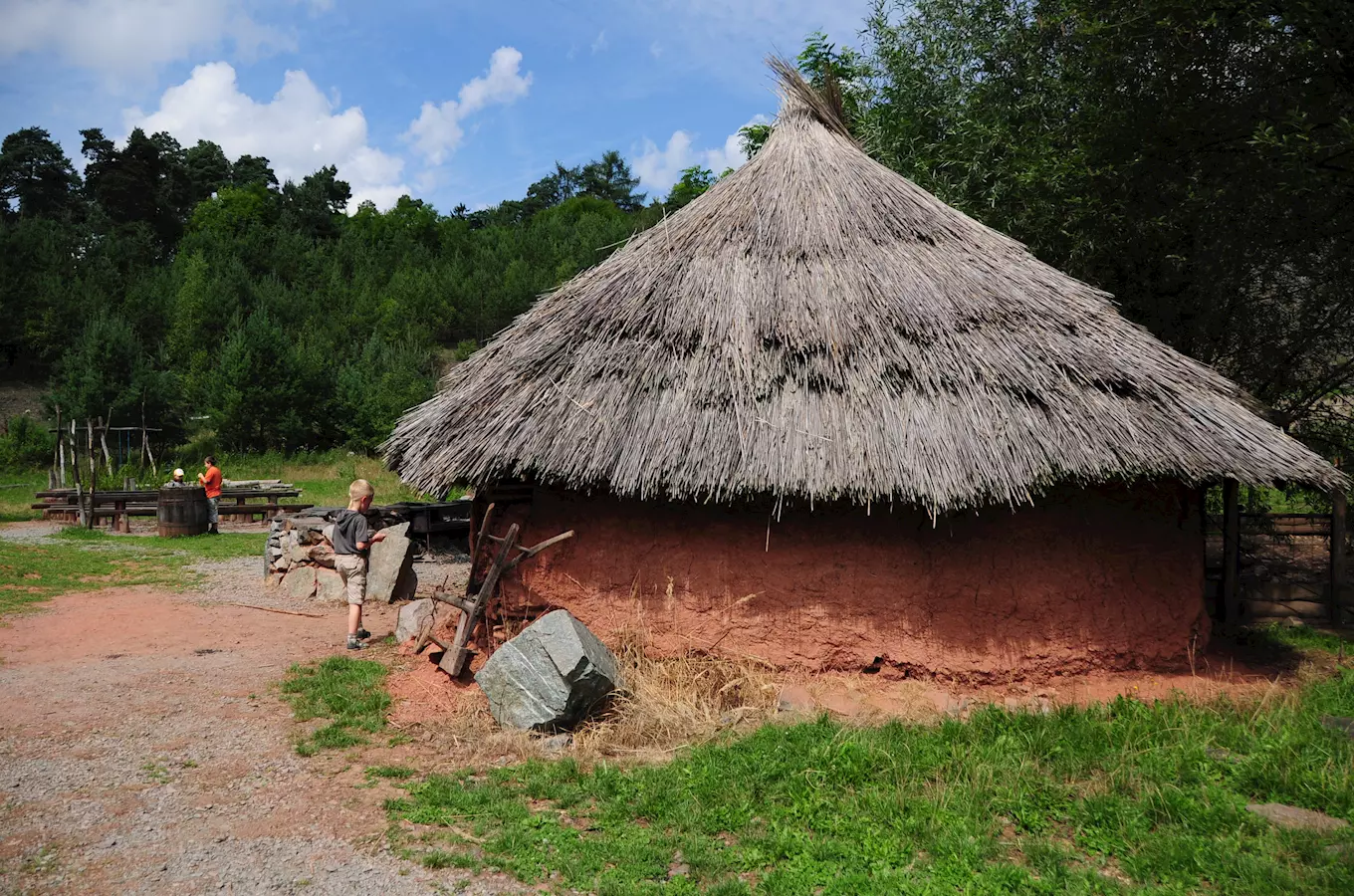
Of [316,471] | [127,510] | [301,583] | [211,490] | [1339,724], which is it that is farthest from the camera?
[316,471]

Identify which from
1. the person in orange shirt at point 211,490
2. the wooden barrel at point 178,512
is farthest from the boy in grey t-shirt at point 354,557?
the person in orange shirt at point 211,490

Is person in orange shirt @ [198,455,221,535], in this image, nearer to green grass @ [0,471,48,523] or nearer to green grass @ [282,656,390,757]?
green grass @ [0,471,48,523]

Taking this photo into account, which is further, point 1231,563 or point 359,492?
point 1231,563

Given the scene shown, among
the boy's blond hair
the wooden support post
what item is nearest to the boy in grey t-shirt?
the boy's blond hair

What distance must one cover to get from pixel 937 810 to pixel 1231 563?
6.50m

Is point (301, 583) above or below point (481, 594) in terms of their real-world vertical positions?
below

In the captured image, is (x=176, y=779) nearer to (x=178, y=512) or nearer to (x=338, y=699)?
(x=338, y=699)

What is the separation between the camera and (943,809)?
14.3 ft

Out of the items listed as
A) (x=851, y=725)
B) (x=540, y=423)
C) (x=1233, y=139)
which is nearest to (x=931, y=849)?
(x=851, y=725)

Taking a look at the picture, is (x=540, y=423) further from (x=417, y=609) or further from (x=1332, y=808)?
(x=1332, y=808)

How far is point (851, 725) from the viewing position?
5637 millimetres

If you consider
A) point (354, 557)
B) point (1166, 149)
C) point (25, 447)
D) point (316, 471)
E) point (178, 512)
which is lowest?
point (178, 512)

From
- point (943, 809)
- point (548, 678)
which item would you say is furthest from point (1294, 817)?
point (548, 678)

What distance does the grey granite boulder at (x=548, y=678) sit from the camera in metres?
5.61
